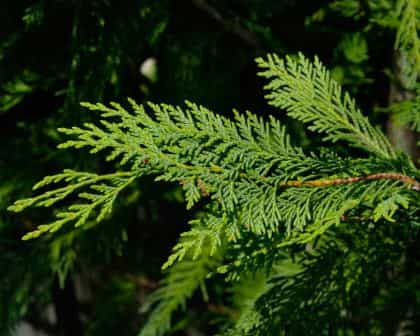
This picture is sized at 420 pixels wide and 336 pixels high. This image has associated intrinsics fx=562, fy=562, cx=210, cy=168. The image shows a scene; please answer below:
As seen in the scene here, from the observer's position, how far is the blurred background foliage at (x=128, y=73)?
1611mm

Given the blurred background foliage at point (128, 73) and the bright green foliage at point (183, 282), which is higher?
the blurred background foliage at point (128, 73)

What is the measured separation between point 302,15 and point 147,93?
63cm

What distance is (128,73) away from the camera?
2039mm

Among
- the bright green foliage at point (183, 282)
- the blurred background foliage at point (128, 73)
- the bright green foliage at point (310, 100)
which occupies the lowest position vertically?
the bright green foliage at point (183, 282)

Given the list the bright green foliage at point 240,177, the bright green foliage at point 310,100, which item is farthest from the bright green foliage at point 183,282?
the bright green foliage at point 310,100

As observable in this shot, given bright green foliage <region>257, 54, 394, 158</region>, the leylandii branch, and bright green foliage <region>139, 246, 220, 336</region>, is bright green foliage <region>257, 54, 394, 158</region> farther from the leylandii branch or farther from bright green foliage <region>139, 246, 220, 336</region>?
bright green foliage <region>139, 246, 220, 336</region>

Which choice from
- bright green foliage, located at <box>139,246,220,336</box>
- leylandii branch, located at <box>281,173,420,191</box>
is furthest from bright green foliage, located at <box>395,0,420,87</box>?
bright green foliage, located at <box>139,246,220,336</box>

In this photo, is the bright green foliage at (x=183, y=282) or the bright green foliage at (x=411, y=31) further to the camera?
the bright green foliage at (x=183, y=282)

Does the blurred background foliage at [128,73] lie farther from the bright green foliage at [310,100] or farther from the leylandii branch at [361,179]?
the leylandii branch at [361,179]

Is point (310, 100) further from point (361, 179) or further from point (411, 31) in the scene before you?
point (411, 31)

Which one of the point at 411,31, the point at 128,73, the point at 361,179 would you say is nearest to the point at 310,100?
the point at 361,179

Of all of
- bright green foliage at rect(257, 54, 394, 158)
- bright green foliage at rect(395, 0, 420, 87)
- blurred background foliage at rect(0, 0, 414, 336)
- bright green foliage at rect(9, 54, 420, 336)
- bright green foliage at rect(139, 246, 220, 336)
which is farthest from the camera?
bright green foliage at rect(139, 246, 220, 336)

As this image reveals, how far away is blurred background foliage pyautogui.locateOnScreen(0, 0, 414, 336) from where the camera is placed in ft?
5.29

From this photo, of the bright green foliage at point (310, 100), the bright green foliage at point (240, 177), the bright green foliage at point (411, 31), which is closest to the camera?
the bright green foliage at point (240, 177)
